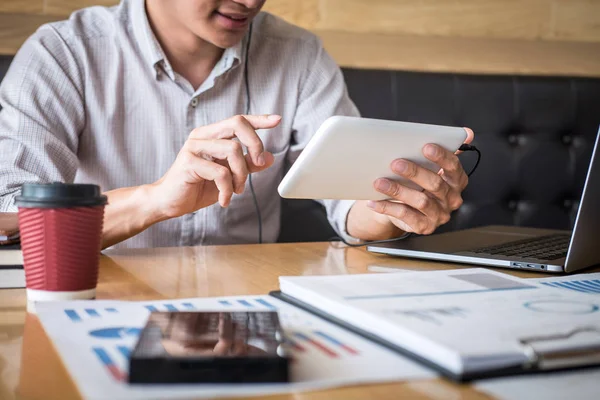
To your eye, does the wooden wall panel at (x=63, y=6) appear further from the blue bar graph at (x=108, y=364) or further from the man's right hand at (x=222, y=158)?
the blue bar graph at (x=108, y=364)

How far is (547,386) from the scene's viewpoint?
1.53 ft

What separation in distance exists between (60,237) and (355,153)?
1.29 feet

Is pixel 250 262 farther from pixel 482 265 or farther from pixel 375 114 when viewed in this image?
pixel 375 114

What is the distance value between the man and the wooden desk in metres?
0.11

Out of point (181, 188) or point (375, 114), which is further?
point (375, 114)

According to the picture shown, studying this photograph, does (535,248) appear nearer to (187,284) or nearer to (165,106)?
(187,284)

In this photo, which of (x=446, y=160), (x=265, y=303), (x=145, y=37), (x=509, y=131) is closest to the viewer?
(x=265, y=303)

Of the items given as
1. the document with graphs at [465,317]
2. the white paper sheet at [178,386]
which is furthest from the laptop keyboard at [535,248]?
the white paper sheet at [178,386]

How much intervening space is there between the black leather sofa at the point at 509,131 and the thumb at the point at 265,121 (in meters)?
0.82

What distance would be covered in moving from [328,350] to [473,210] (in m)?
1.41

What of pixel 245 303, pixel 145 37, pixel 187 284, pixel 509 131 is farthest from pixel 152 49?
pixel 509 131

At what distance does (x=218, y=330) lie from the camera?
0.51 m

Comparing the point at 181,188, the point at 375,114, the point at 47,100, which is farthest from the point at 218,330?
the point at 375,114

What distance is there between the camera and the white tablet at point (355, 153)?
864 mm
